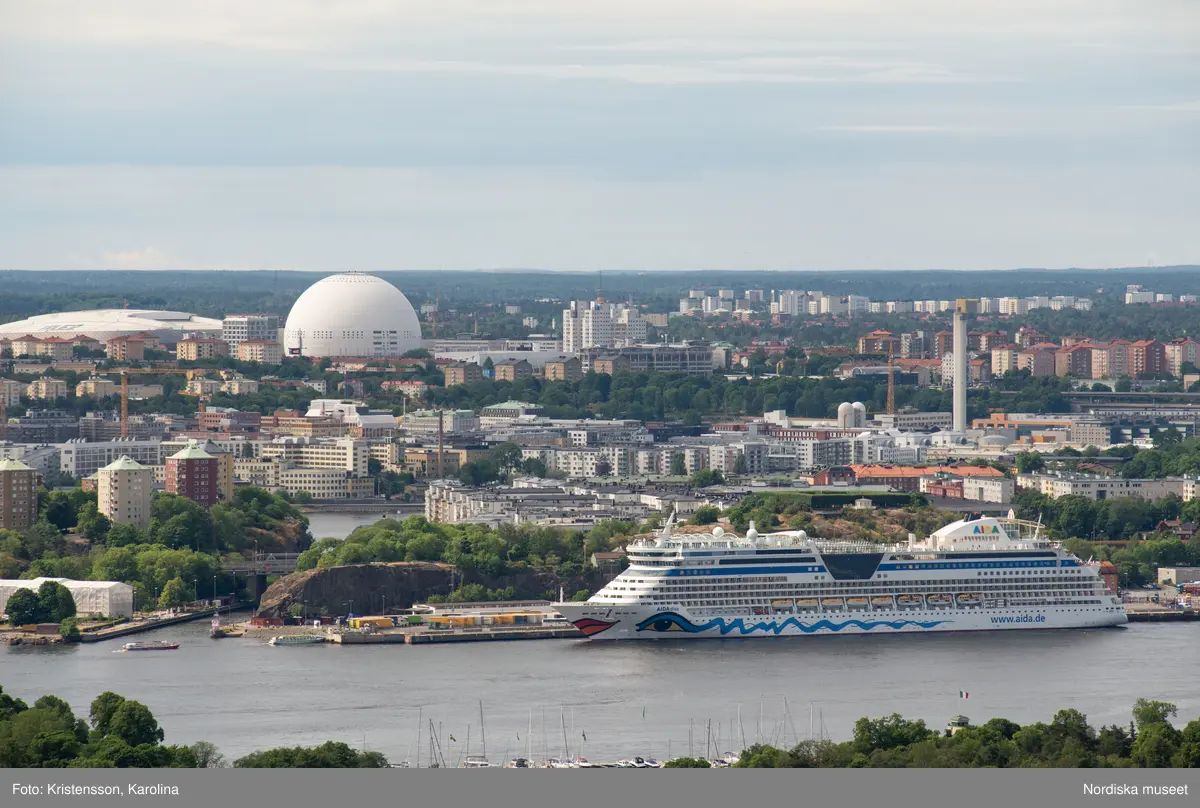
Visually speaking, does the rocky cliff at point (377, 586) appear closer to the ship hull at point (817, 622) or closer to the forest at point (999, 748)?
the ship hull at point (817, 622)

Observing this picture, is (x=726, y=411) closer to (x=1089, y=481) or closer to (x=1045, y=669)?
(x=1089, y=481)

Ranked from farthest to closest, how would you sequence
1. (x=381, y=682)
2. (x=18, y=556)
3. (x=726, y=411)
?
(x=726, y=411)
(x=18, y=556)
(x=381, y=682)

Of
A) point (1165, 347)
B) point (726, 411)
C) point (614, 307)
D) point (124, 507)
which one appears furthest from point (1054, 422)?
point (614, 307)

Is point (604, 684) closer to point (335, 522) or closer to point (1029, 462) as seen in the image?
point (335, 522)

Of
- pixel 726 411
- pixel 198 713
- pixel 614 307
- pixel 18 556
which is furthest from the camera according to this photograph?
pixel 614 307

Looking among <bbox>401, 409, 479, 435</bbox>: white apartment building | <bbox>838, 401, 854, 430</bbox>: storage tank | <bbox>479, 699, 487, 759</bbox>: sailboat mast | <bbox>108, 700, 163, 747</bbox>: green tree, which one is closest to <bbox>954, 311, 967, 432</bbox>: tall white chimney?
<bbox>838, 401, 854, 430</bbox>: storage tank

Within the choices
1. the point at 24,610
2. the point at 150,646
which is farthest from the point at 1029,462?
the point at 150,646

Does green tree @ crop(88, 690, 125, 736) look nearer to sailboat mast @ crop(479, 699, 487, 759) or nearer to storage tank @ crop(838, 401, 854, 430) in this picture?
sailboat mast @ crop(479, 699, 487, 759)
